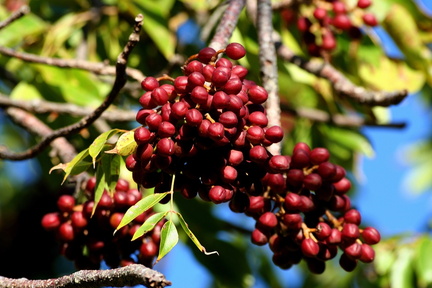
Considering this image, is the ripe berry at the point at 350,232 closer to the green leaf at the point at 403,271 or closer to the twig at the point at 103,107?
the twig at the point at 103,107

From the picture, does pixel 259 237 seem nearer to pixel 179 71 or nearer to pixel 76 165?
pixel 76 165

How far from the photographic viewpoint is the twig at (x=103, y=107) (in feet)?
5.64

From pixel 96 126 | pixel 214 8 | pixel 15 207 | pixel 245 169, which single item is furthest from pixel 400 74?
pixel 15 207

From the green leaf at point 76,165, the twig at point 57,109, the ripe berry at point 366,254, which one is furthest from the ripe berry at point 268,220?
the twig at point 57,109

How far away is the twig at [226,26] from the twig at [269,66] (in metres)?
0.09

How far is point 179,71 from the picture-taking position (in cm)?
340

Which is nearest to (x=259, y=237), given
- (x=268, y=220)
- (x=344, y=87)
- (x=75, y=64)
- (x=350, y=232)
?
(x=268, y=220)

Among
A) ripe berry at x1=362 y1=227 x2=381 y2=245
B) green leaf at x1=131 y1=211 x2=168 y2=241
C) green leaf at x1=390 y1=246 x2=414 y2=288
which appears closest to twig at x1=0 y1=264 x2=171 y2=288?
green leaf at x1=131 y1=211 x2=168 y2=241

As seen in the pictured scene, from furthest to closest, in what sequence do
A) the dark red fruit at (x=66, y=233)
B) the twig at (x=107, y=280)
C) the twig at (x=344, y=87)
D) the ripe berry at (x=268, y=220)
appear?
the twig at (x=344, y=87)
the dark red fruit at (x=66, y=233)
the ripe berry at (x=268, y=220)
the twig at (x=107, y=280)

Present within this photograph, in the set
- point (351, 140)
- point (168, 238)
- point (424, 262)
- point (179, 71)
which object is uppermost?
point (168, 238)

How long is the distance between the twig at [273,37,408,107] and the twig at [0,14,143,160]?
890 mm

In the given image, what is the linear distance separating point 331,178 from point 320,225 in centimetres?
13

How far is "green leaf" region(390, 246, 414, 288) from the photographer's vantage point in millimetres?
3309

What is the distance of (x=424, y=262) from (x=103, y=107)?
1899mm
